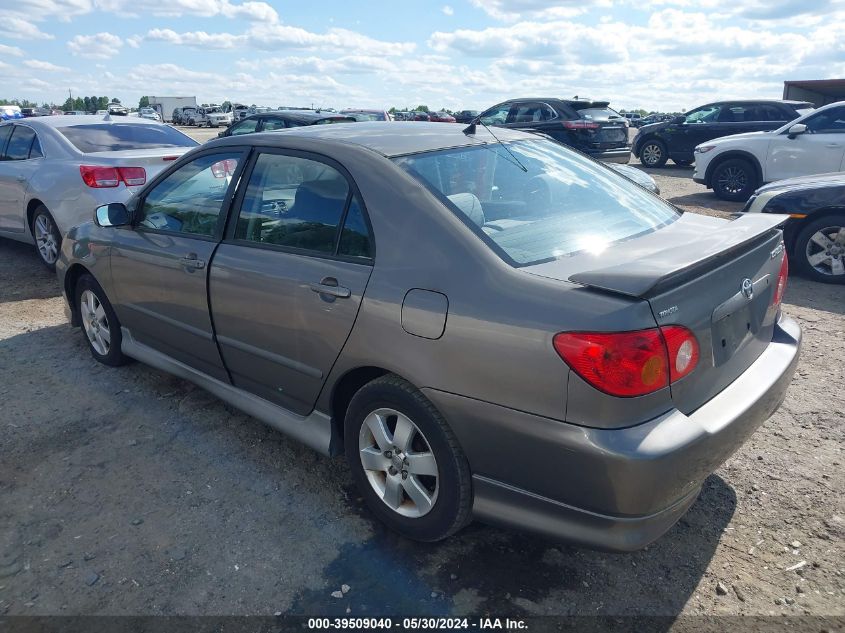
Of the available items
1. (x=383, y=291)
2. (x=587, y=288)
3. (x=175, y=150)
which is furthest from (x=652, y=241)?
(x=175, y=150)

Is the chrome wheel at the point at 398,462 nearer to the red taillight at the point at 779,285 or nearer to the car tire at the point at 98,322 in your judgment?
the red taillight at the point at 779,285

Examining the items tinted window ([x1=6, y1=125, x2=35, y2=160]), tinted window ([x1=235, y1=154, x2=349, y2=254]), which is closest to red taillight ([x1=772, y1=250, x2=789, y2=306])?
tinted window ([x1=235, y1=154, x2=349, y2=254])

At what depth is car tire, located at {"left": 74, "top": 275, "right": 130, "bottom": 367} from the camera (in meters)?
4.38

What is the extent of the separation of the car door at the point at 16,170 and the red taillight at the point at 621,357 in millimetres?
6802

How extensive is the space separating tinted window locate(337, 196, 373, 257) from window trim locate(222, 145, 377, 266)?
13mm

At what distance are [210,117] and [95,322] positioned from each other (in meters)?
55.1

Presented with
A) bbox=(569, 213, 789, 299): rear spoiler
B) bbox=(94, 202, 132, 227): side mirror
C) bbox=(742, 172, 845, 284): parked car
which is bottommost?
bbox=(742, 172, 845, 284): parked car

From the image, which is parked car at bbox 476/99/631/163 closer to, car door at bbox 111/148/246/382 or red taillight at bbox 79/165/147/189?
red taillight at bbox 79/165/147/189

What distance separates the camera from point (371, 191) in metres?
2.73

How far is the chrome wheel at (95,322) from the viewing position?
14.7 feet

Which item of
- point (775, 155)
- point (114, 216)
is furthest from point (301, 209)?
point (775, 155)

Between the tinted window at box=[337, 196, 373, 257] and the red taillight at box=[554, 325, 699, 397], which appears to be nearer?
the red taillight at box=[554, 325, 699, 397]

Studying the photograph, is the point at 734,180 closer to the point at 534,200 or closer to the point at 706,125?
the point at 706,125

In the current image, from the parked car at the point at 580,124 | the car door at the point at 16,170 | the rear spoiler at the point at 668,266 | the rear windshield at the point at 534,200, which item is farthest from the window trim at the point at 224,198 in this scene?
the parked car at the point at 580,124
